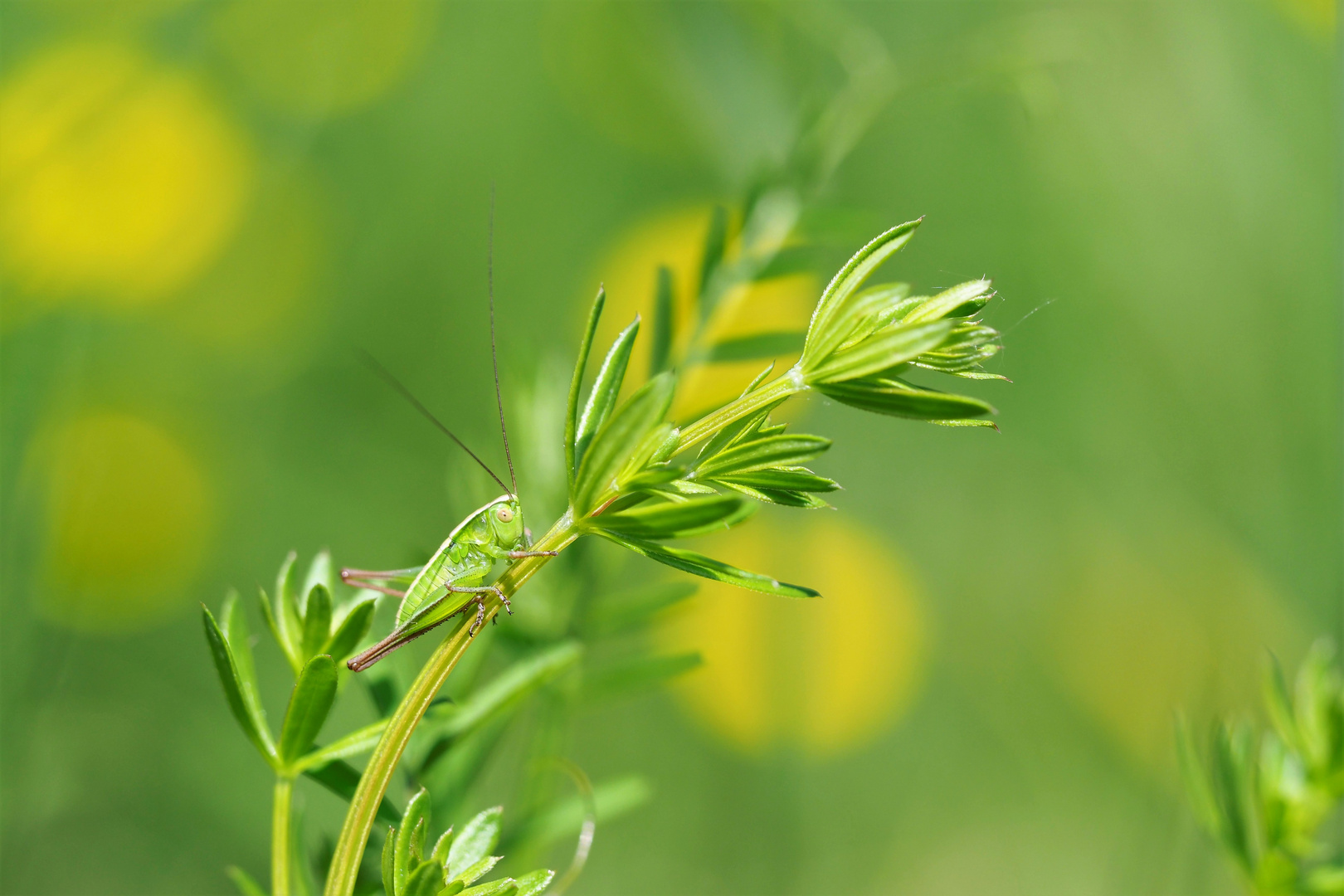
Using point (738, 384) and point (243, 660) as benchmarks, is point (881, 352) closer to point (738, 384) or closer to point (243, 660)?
point (243, 660)

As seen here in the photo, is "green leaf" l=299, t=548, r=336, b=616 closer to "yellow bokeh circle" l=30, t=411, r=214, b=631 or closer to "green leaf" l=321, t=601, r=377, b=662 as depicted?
"green leaf" l=321, t=601, r=377, b=662

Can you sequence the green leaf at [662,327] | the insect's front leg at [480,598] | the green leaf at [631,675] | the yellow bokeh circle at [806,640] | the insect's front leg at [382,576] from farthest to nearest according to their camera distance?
the yellow bokeh circle at [806,640]
the green leaf at [662,327]
the green leaf at [631,675]
the insect's front leg at [382,576]
the insect's front leg at [480,598]

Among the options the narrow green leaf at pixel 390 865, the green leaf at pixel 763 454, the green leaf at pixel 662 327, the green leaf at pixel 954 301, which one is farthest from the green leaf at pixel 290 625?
the green leaf at pixel 662 327

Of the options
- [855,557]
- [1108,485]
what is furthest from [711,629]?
[1108,485]

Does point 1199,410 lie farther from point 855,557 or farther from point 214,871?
point 214,871

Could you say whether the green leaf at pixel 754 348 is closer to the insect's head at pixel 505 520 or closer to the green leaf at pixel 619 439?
the insect's head at pixel 505 520
